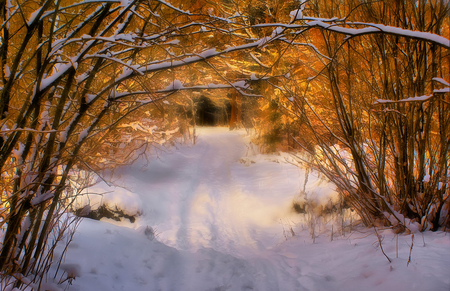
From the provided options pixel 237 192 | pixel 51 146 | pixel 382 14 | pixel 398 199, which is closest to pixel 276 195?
pixel 237 192

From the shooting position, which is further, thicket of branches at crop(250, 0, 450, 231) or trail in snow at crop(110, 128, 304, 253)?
trail in snow at crop(110, 128, 304, 253)

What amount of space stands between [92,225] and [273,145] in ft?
32.4

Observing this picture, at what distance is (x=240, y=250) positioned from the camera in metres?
4.70

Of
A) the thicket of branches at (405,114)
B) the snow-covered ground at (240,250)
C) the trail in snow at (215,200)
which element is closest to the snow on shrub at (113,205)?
the snow-covered ground at (240,250)

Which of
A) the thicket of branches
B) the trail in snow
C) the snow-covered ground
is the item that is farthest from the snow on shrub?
the thicket of branches

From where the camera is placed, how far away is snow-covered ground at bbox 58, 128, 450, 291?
2.56 m

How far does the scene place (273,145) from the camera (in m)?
12.6

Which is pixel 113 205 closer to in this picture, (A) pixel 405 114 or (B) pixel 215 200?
(B) pixel 215 200

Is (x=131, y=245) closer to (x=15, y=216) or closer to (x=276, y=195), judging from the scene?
(x=15, y=216)

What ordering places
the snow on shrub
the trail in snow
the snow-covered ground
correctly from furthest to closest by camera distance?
1. the snow on shrub
2. the trail in snow
3. the snow-covered ground

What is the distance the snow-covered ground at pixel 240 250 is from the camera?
2559mm

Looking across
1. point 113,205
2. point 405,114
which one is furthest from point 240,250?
point 405,114

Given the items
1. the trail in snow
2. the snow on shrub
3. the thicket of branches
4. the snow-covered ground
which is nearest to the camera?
the snow-covered ground

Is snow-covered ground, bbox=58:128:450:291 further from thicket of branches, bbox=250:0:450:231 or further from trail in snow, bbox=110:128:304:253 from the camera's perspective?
thicket of branches, bbox=250:0:450:231
